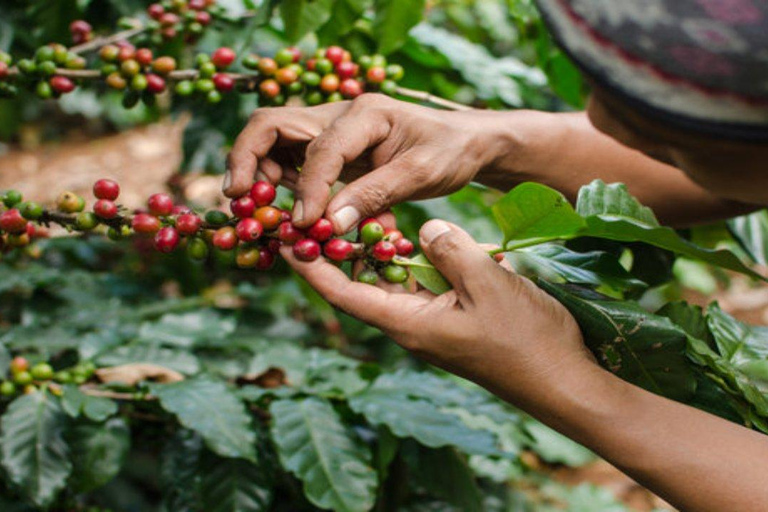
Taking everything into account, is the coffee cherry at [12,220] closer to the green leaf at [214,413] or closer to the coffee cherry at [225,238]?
the coffee cherry at [225,238]

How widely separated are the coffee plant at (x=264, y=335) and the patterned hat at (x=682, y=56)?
26 centimetres

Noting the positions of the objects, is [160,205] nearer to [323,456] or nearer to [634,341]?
[323,456]

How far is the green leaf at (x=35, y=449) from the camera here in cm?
139

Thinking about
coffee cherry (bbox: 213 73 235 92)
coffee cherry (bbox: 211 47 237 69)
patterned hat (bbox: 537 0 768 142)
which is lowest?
coffee cherry (bbox: 213 73 235 92)

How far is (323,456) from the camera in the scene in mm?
1432

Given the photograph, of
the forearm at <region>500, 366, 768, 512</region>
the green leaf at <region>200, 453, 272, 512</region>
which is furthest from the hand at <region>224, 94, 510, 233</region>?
the green leaf at <region>200, 453, 272, 512</region>

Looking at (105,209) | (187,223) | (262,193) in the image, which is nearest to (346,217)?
(262,193)

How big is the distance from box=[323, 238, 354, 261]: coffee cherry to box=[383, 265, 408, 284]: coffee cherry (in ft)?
0.23

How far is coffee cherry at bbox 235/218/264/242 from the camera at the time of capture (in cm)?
Answer: 115

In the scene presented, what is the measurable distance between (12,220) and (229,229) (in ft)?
1.10

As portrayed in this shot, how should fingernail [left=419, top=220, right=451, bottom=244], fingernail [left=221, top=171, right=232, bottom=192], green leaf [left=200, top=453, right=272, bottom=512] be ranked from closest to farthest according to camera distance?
fingernail [left=419, top=220, right=451, bottom=244] → fingernail [left=221, top=171, right=232, bottom=192] → green leaf [left=200, top=453, right=272, bottom=512]

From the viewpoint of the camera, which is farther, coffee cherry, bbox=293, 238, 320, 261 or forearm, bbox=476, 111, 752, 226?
forearm, bbox=476, 111, 752, 226

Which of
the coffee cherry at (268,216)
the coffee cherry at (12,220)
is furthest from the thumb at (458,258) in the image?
the coffee cherry at (12,220)

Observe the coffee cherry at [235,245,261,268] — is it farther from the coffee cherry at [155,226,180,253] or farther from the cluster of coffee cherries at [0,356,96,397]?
the cluster of coffee cherries at [0,356,96,397]
